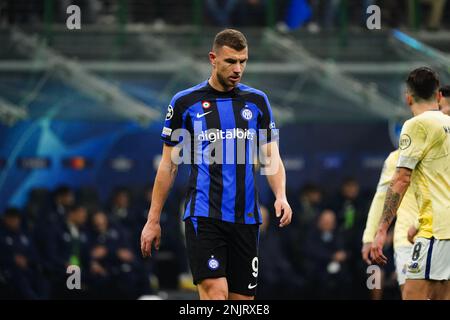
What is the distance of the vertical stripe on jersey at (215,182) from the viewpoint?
7281mm

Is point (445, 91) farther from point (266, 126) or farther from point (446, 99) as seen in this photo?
point (266, 126)

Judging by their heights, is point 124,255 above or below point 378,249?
below

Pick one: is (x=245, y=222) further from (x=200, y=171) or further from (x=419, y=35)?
(x=419, y=35)

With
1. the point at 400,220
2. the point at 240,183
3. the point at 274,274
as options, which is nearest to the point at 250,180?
the point at 240,183

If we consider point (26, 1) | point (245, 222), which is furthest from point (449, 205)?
point (26, 1)

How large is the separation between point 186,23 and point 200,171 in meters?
9.60

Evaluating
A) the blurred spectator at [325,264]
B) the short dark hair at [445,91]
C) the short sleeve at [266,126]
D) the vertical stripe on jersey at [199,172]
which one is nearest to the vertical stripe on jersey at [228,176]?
the vertical stripe on jersey at [199,172]

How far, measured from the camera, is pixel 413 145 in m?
7.36

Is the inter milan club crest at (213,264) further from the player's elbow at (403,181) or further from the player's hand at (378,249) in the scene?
the player's elbow at (403,181)

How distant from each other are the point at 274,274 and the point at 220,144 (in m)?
8.87

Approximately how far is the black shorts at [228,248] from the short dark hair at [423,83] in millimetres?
1504
